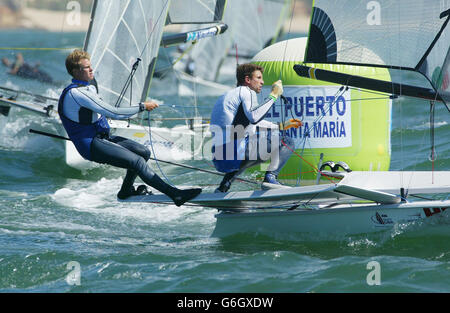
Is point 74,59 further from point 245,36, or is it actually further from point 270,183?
point 245,36

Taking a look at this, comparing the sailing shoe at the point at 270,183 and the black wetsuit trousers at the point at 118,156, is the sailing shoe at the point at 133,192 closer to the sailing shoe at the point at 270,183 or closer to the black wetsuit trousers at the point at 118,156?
the black wetsuit trousers at the point at 118,156

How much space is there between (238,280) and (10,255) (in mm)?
1837

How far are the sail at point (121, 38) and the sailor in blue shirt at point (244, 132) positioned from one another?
4.56m

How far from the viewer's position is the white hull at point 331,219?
17.6 ft

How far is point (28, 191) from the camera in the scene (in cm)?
852

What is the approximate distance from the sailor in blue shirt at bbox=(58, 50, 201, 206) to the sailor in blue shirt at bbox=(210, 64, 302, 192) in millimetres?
335

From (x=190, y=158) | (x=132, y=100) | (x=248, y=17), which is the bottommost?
(x=190, y=158)

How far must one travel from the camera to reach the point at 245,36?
19.1m

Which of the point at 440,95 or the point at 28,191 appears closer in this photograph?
the point at 440,95

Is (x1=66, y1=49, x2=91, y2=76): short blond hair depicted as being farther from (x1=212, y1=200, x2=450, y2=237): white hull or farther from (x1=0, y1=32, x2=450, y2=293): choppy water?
(x1=212, y1=200, x2=450, y2=237): white hull

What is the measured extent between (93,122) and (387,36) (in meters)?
2.26
